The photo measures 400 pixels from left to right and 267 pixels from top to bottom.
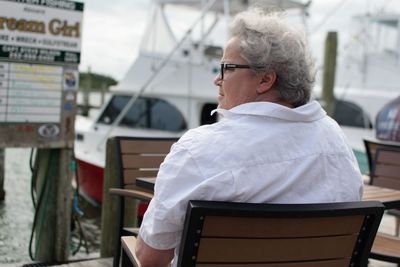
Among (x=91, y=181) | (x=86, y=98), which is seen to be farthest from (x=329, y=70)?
(x=86, y=98)

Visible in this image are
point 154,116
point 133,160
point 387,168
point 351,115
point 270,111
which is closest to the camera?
point 270,111

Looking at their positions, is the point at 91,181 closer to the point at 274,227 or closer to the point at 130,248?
the point at 130,248

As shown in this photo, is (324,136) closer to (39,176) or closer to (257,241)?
(257,241)

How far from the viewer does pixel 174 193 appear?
1.50 meters

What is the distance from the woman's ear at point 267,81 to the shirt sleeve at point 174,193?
12.5 inches

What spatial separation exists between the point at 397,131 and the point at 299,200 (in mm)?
5632

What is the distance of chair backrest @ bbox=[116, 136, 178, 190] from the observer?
127 inches

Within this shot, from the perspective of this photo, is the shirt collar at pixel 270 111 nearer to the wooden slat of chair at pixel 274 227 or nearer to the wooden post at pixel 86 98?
the wooden slat of chair at pixel 274 227

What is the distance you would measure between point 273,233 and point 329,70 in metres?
9.05

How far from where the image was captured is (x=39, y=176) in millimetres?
3713

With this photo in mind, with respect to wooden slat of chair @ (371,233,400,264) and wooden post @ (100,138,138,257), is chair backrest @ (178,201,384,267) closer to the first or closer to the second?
wooden slat of chair @ (371,233,400,264)

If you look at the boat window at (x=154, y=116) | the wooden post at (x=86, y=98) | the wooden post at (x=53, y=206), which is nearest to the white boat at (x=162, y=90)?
the boat window at (x=154, y=116)

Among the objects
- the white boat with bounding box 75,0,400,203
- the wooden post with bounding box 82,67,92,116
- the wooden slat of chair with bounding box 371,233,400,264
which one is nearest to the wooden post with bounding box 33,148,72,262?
the wooden slat of chair with bounding box 371,233,400,264

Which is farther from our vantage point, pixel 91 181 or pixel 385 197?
pixel 91 181
